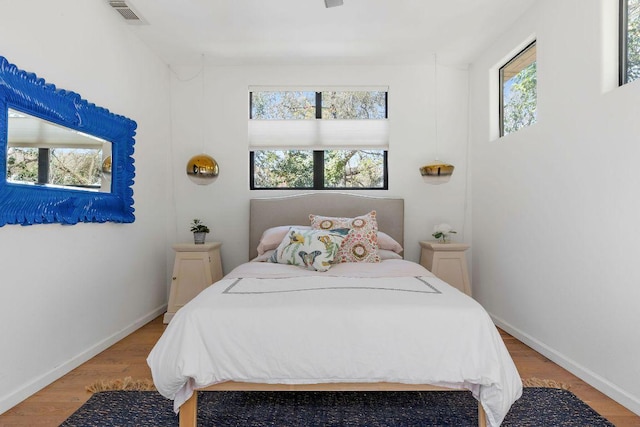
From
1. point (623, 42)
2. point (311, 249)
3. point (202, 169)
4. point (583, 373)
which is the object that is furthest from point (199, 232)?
point (623, 42)

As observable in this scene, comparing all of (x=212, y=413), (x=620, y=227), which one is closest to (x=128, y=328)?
(x=212, y=413)

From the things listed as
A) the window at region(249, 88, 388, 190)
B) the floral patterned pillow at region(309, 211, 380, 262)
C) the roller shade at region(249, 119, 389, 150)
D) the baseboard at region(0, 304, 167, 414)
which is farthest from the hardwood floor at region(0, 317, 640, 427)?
the roller shade at region(249, 119, 389, 150)

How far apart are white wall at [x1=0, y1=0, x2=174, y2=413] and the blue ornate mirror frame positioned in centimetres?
9

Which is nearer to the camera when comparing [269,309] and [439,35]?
[269,309]

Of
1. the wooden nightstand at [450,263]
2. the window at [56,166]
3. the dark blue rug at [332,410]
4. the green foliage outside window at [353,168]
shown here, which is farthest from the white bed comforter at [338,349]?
the green foliage outside window at [353,168]

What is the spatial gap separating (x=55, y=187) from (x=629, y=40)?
3.45 meters

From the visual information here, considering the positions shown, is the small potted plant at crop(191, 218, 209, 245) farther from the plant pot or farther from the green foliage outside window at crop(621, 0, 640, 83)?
the green foliage outside window at crop(621, 0, 640, 83)

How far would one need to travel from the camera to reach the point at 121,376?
2.34 m

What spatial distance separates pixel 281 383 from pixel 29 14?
239 cm

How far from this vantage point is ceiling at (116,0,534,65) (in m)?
2.86

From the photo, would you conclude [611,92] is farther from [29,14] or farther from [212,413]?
[29,14]

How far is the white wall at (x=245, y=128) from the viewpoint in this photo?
3969 mm

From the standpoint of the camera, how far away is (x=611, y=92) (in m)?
2.10

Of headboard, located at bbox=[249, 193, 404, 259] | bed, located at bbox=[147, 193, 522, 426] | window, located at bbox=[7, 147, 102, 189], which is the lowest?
bed, located at bbox=[147, 193, 522, 426]
